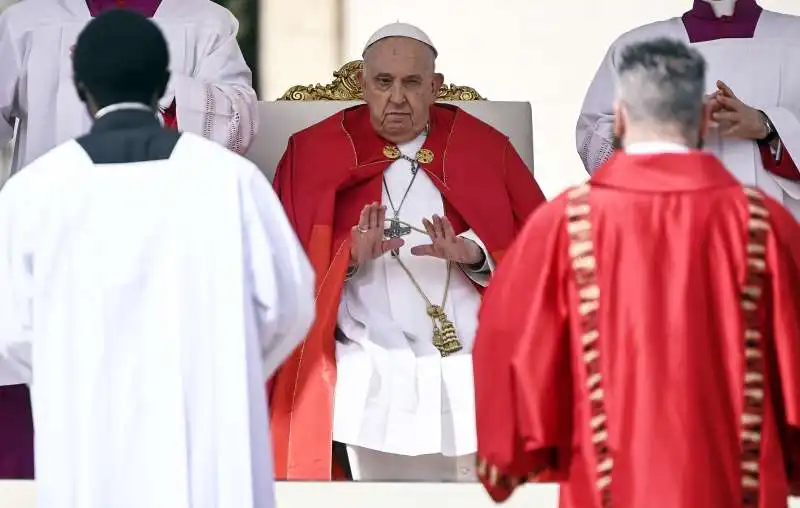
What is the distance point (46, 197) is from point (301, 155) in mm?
2583

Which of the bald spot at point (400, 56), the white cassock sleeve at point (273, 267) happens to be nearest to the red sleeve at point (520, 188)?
the bald spot at point (400, 56)

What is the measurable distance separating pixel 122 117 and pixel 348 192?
8.24 feet

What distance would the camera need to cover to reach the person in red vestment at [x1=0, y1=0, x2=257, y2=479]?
644 centimetres

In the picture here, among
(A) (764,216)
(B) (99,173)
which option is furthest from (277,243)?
(A) (764,216)

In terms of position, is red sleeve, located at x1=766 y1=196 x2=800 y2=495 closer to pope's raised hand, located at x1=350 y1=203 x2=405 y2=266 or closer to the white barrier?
the white barrier

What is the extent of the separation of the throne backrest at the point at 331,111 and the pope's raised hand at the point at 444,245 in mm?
1049

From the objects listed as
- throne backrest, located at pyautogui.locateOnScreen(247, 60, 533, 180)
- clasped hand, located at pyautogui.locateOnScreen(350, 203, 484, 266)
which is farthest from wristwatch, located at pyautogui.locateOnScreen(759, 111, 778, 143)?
clasped hand, located at pyautogui.locateOnScreen(350, 203, 484, 266)

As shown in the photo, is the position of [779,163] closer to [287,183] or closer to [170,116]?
[287,183]

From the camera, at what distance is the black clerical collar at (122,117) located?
4238 millimetres

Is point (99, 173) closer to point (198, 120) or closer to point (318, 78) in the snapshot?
point (198, 120)

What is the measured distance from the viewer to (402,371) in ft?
19.7

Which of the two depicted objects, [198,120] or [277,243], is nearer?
[277,243]

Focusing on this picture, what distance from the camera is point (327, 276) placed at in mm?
6297

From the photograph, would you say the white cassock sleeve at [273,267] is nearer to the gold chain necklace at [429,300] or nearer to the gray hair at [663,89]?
the gray hair at [663,89]
